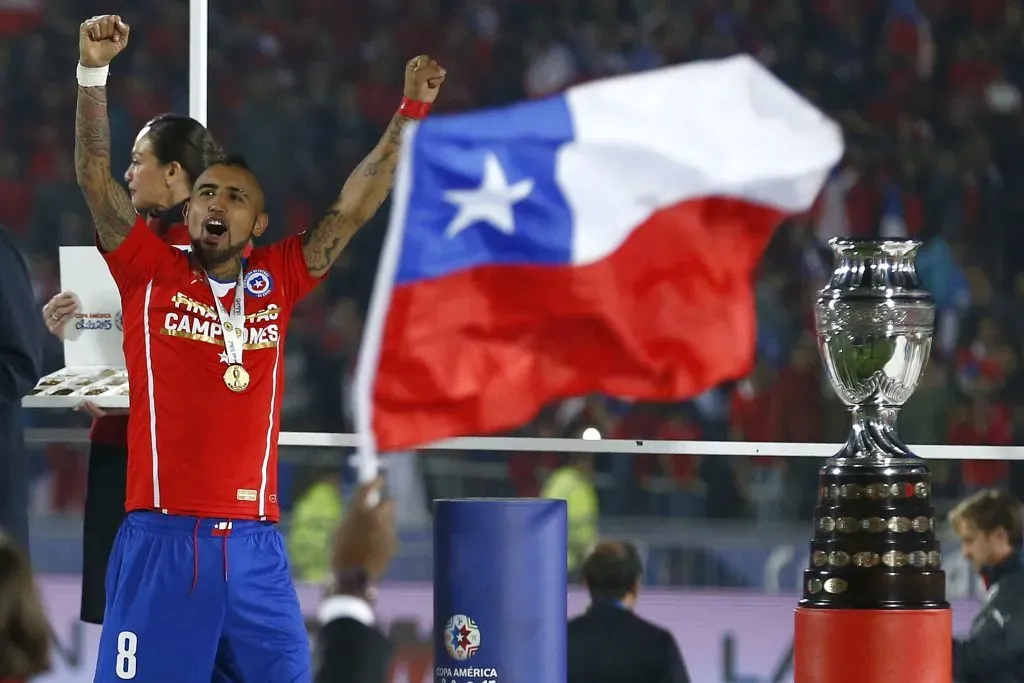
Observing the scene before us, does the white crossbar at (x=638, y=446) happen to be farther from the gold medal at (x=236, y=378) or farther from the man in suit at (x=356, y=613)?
the gold medal at (x=236, y=378)

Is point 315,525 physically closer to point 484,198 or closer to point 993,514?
point 484,198

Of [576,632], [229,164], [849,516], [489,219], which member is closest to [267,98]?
[489,219]

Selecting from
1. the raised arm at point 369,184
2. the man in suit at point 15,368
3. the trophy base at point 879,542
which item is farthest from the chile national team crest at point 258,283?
the trophy base at point 879,542

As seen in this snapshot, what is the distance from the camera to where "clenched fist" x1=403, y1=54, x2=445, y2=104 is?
4668mm

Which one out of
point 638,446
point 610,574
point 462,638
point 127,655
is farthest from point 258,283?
point 610,574

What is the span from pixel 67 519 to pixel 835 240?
2.92 metres

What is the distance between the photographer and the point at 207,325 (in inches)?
175

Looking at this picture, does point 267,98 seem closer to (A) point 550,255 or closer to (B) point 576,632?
(A) point 550,255

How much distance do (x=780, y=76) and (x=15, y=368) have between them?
277 cm

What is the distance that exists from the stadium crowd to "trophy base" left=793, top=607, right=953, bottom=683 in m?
1.40

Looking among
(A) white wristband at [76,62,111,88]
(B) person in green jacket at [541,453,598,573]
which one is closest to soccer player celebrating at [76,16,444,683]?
(A) white wristband at [76,62,111,88]

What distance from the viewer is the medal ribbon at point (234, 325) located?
442 cm

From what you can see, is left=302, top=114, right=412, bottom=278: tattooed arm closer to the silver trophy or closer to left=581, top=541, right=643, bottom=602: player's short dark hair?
the silver trophy

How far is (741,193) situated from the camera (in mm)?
5641
